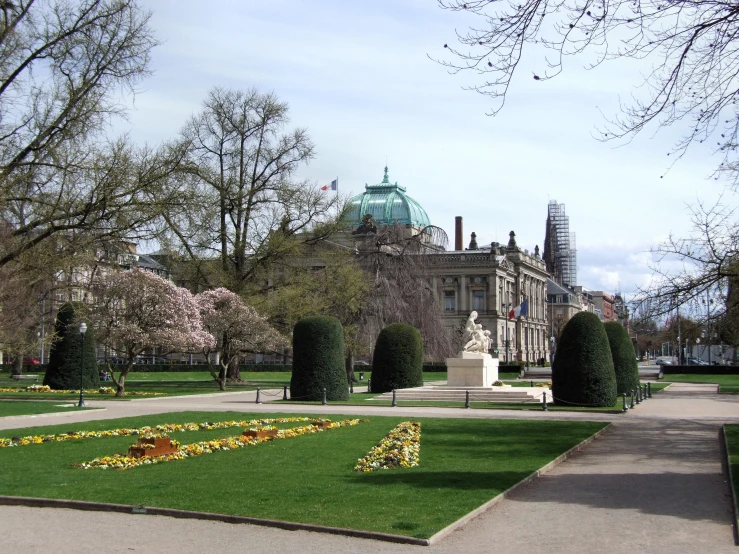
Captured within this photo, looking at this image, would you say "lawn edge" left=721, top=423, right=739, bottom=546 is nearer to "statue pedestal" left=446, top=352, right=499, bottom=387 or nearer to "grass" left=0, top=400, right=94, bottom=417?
"statue pedestal" left=446, top=352, right=499, bottom=387

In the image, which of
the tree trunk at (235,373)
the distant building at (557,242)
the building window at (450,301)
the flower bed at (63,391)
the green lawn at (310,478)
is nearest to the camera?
the green lawn at (310,478)

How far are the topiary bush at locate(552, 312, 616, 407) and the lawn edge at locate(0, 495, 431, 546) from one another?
832 inches

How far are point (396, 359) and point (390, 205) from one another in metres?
68.8

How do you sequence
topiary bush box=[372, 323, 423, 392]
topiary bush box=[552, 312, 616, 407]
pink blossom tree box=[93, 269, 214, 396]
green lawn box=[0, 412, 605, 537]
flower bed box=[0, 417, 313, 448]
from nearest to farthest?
green lawn box=[0, 412, 605, 537]
flower bed box=[0, 417, 313, 448]
topiary bush box=[552, 312, 616, 407]
pink blossom tree box=[93, 269, 214, 396]
topiary bush box=[372, 323, 423, 392]

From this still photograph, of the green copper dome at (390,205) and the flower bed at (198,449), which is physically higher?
the green copper dome at (390,205)

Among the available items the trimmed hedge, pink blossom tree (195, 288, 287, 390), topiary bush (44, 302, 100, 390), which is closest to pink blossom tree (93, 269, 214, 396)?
topiary bush (44, 302, 100, 390)

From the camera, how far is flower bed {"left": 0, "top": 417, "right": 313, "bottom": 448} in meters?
17.5

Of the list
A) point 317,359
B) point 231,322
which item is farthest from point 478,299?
point 317,359

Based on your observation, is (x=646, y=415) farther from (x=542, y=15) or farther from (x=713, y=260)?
(x=542, y=15)

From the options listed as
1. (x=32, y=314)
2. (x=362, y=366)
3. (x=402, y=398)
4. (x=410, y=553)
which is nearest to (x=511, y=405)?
(x=402, y=398)

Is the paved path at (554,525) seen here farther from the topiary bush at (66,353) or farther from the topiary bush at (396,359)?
the topiary bush at (66,353)

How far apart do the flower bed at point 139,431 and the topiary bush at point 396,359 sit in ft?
46.6

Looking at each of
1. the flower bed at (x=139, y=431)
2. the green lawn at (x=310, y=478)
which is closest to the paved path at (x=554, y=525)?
the green lawn at (x=310, y=478)

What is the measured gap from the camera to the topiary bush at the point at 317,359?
3198cm
